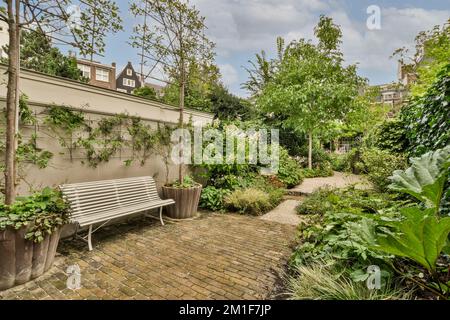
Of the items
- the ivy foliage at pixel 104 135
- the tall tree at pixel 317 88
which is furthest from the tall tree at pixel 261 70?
the ivy foliage at pixel 104 135

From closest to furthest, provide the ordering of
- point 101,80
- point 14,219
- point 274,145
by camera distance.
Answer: point 14,219 → point 274,145 → point 101,80

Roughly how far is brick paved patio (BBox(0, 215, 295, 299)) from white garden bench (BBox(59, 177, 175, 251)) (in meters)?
0.36

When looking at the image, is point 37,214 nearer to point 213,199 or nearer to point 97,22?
point 97,22

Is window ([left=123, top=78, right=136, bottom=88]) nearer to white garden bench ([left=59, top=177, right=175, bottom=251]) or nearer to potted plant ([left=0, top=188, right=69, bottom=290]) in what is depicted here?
white garden bench ([left=59, top=177, right=175, bottom=251])

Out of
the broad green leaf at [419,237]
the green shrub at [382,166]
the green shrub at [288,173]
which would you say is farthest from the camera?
the green shrub at [288,173]

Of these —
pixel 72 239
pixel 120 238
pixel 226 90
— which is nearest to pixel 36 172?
pixel 72 239

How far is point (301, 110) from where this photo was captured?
875cm

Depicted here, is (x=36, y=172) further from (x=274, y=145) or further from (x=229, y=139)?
(x=274, y=145)

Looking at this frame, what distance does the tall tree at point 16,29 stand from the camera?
2.37 metres

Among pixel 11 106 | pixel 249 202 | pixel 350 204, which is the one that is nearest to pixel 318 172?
pixel 249 202

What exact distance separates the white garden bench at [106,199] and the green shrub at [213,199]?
3.86ft

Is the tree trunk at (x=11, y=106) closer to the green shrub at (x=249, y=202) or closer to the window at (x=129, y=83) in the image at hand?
the green shrub at (x=249, y=202)

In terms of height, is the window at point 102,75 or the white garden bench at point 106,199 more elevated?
the window at point 102,75

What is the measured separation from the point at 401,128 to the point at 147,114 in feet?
19.6
